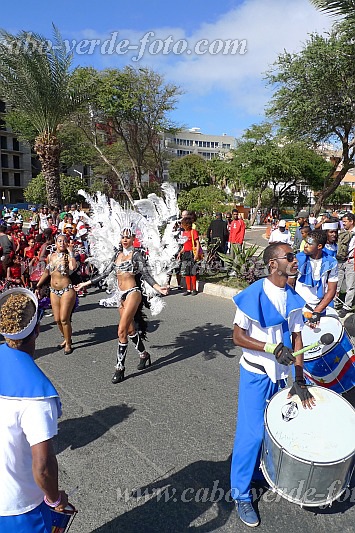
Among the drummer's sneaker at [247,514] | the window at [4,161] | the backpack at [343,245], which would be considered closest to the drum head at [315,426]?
the drummer's sneaker at [247,514]

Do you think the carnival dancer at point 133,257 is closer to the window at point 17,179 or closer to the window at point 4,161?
the window at point 4,161

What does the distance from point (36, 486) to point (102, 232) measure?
422cm

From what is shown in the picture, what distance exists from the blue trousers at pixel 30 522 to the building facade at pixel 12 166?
6459 centimetres

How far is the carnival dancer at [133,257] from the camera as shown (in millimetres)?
5133

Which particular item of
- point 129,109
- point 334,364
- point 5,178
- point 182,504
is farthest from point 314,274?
point 5,178

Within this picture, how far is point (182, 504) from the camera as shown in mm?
3000

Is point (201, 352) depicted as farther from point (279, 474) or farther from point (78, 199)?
point (78, 199)

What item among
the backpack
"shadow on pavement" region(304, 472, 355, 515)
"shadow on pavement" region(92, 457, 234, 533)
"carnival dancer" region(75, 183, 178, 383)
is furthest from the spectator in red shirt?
"shadow on pavement" region(304, 472, 355, 515)

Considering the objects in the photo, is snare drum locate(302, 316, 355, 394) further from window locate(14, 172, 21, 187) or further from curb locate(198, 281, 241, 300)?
window locate(14, 172, 21, 187)

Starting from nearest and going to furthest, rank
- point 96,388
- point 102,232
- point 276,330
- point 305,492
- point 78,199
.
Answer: point 305,492
point 276,330
point 96,388
point 102,232
point 78,199

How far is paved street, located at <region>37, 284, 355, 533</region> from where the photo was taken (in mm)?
2867

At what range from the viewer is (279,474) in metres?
2.50

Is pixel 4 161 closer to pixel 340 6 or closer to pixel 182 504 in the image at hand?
pixel 340 6

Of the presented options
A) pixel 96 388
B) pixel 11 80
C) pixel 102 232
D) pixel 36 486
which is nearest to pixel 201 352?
pixel 96 388
